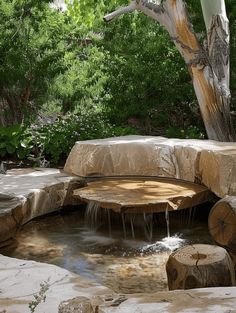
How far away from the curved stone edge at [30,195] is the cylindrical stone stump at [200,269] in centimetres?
240

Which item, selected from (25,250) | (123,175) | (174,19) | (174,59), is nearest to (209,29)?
(174,19)

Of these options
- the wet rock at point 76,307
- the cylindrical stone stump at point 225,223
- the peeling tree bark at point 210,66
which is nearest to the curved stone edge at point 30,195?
the cylindrical stone stump at point 225,223

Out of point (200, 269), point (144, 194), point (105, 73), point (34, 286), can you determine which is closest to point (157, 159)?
point (144, 194)

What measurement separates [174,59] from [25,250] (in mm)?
5920

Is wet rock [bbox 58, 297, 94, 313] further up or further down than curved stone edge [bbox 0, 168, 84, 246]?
further up

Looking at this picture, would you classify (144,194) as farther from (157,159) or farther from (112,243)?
(157,159)

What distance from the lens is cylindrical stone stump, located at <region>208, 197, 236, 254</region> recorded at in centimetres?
501

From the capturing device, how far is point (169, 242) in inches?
236

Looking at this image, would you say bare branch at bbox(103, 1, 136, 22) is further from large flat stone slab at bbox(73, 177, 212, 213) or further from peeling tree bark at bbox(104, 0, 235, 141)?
large flat stone slab at bbox(73, 177, 212, 213)

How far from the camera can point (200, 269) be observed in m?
4.04

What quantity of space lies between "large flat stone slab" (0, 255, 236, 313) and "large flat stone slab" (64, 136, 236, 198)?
289 cm

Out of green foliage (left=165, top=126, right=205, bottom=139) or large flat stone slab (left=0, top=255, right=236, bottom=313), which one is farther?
green foliage (left=165, top=126, right=205, bottom=139)

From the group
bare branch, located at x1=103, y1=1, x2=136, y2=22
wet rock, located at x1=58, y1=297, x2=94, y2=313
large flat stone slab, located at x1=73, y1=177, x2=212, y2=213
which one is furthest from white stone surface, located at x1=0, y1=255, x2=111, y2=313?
bare branch, located at x1=103, y1=1, x2=136, y2=22

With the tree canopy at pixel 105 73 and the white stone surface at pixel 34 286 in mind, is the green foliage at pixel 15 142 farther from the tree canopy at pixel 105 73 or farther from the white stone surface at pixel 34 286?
the white stone surface at pixel 34 286
